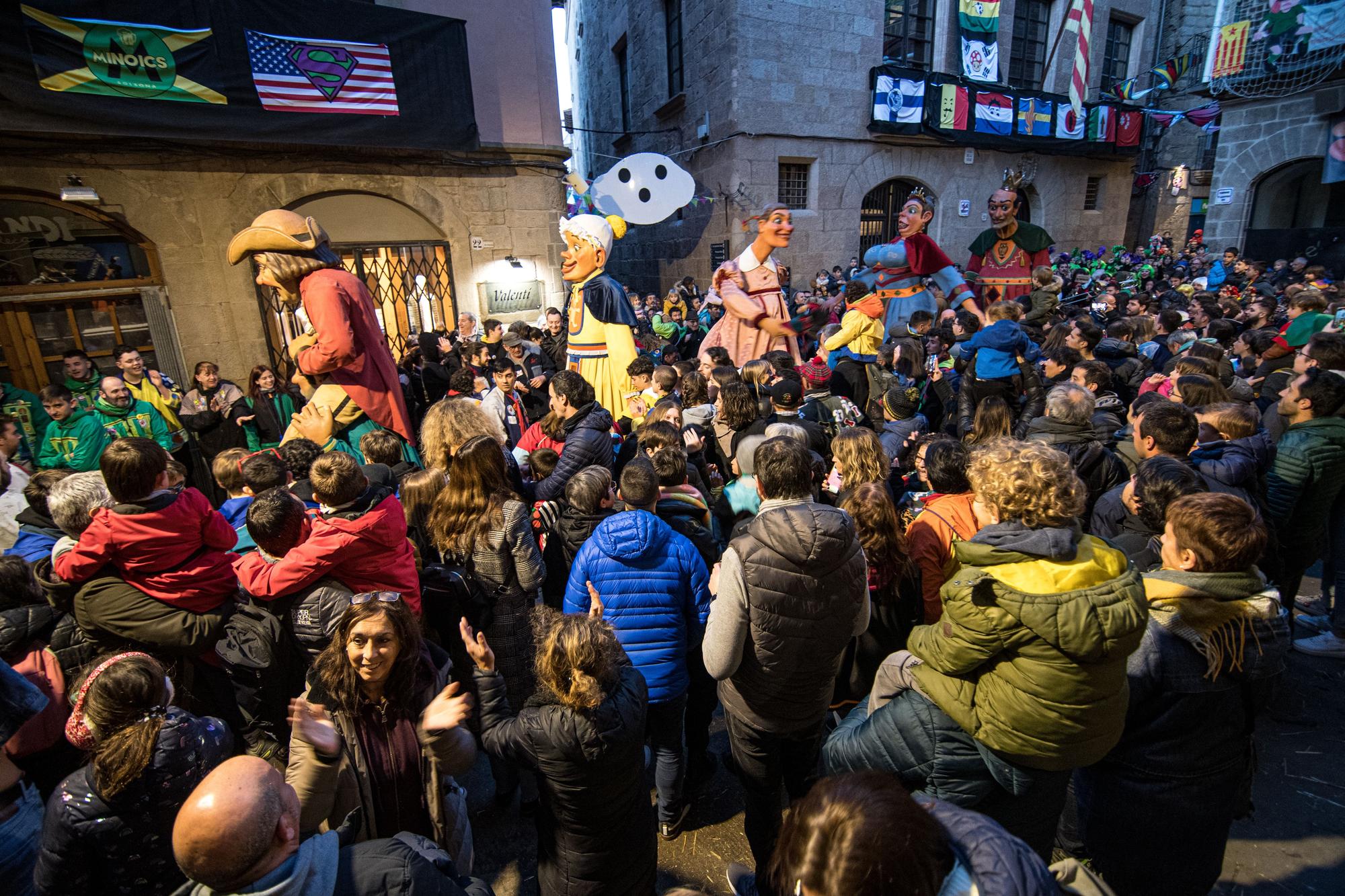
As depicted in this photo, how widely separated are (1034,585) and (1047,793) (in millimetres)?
723

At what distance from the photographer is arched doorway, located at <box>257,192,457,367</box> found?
325 inches

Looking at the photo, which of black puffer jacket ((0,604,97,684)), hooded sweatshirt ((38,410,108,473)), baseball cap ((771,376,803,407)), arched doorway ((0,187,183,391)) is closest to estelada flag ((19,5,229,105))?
arched doorway ((0,187,183,391))

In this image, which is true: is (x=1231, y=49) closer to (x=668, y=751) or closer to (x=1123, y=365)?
(x=1123, y=365)

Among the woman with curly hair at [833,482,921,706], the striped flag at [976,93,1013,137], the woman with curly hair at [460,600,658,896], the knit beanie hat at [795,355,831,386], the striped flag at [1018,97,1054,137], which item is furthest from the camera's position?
the striped flag at [1018,97,1054,137]

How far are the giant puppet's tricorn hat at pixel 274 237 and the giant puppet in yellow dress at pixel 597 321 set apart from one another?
220 centimetres

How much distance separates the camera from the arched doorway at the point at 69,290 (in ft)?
21.9

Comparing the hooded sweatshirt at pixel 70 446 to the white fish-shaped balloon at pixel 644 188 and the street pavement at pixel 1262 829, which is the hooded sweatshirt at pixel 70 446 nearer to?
the street pavement at pixel 1262 829

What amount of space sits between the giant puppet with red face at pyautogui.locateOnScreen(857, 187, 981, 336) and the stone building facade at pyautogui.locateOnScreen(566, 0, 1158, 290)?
17.4 ft

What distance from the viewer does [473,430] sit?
3.18 meters

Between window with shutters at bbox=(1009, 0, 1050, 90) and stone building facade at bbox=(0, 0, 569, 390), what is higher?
window with shutters at bbox=(1009, 0, 1050, 90)

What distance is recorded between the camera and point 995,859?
1048 millimetres

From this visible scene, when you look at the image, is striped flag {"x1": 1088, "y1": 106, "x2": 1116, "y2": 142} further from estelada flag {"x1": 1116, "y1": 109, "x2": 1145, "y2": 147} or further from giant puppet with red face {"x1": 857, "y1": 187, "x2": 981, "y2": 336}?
giant puppet with red face {"x1": 857, "y1": 187, "x2": 981, "y2": 336}

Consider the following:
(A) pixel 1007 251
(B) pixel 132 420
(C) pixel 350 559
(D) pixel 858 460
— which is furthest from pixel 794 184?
(C) pixel 350 559

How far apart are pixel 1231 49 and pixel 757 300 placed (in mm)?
14792
